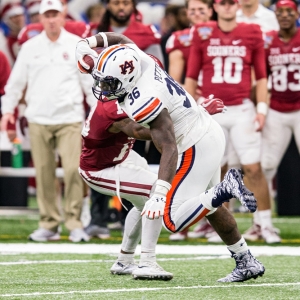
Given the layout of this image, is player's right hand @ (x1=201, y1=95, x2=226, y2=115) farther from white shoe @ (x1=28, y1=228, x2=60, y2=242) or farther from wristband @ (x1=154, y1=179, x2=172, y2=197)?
white shoe @ (x1=28, y1=228, x2=60, y2=242)

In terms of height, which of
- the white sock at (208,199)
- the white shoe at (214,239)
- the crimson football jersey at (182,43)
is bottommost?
the white shoe at (214,239)

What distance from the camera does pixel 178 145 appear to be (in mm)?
5199

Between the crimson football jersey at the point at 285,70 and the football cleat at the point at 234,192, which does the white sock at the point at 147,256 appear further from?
the crimson football jersey at the point at 285,70

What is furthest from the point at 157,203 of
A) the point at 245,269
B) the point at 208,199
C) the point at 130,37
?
the point at 130,37

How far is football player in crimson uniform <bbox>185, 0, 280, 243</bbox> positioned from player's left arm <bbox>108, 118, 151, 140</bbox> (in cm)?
212

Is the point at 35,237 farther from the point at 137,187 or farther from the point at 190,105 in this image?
the point at 190,105

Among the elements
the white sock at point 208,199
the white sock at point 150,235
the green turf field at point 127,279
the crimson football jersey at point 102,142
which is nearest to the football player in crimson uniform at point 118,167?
the crimson football jersey at point 102,142

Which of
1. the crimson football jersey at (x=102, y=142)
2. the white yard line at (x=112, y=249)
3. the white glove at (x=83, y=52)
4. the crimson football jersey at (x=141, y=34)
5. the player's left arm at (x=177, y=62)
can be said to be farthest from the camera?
the player's left arm at (x=177, y=62)

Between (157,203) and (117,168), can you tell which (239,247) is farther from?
(117,168)

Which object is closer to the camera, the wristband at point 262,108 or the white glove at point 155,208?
the white glove at point 155,208

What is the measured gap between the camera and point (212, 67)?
7.52 metres

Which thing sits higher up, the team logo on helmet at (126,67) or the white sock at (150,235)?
the team logo on helmet at (126,67)

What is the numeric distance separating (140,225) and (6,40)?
16.5ft

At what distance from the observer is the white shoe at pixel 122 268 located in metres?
5.52
